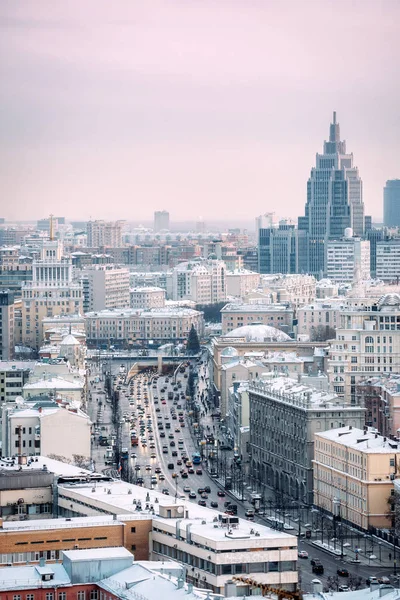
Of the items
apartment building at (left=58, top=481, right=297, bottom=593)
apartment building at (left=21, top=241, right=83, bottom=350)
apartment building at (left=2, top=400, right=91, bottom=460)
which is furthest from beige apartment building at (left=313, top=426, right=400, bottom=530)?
apartment building at (left=21, top=241, right=83, bottom=350)

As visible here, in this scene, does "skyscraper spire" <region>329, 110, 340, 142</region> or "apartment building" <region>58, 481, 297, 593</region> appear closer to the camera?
"apartment building" <region>58, 481, 297, 593</region>

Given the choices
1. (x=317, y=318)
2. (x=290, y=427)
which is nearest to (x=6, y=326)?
(x=317, y=318)

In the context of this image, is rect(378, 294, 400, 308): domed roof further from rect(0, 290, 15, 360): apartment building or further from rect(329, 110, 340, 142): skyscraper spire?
rect(329, 110, 340, 142): skyscraper spire

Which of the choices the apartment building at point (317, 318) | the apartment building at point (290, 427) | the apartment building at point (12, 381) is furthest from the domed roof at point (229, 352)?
the apartment building at point (317, 318)

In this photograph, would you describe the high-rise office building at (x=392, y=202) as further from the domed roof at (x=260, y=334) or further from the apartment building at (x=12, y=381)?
the apartment building at (x=12, y=381)

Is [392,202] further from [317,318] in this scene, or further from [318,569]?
[318,569]

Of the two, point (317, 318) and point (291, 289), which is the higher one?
point (291, 289)

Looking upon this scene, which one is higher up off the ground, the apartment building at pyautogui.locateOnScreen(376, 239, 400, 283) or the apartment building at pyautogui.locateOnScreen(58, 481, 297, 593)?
the apartment building at pyautogui.locateOnScreen(376, 239, 400, 283)
